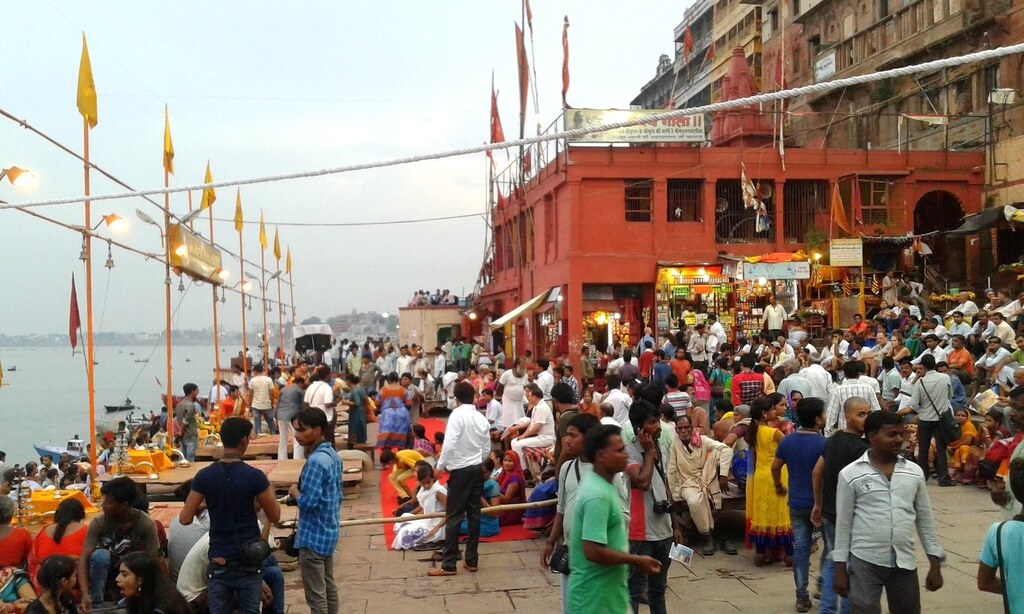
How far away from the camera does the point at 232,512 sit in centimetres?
521

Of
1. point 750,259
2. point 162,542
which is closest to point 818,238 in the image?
point 750,259

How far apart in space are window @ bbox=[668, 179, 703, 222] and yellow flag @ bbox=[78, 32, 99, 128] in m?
16.8

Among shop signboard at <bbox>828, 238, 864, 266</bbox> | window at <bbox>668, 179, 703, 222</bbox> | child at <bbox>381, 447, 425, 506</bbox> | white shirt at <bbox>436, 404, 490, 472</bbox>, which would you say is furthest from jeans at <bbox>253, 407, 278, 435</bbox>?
shop signboard at <bbox>828, 238, 864, 266</bbox>

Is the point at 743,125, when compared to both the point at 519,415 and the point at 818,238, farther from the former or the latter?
the point at 519,415

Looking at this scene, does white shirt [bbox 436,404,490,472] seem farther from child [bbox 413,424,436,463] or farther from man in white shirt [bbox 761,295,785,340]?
man in white shirt [bbox 761,295,785,340]

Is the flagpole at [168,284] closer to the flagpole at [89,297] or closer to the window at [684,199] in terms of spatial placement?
the flagpole at [89,297]

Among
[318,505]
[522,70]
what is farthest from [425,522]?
[522,70]

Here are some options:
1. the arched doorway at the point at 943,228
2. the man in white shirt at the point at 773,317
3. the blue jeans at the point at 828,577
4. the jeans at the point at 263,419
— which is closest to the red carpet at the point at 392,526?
the jeans at the point at 263,419

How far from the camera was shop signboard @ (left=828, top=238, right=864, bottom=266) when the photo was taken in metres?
21.8

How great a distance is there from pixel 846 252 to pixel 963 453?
1142cm

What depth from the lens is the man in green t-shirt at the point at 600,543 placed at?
13.7 feet

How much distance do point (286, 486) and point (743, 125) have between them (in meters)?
20.5

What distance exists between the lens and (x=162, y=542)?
6.46 m

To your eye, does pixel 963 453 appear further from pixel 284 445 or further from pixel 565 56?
pixel 565 56
